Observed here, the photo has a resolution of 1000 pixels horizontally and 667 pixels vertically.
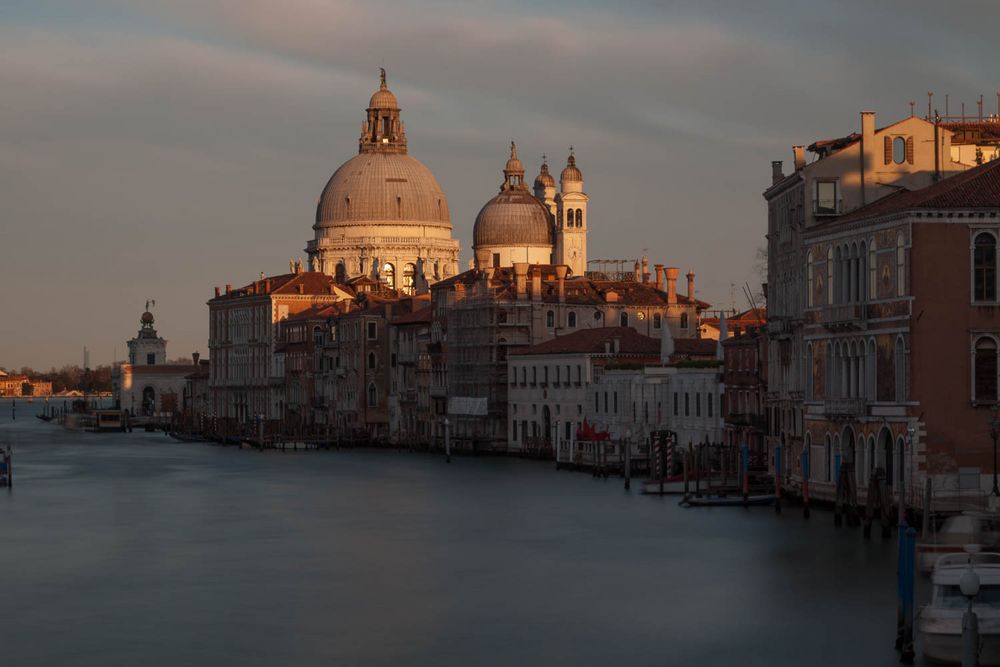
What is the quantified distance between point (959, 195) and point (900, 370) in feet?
9.81

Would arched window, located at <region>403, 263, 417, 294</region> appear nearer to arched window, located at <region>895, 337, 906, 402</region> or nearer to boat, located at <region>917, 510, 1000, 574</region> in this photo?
arched window, located at <region>895, 337, 906, 402</region>

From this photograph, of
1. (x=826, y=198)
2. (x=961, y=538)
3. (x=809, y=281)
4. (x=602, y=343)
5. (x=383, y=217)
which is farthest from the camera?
(x=383, y=217)

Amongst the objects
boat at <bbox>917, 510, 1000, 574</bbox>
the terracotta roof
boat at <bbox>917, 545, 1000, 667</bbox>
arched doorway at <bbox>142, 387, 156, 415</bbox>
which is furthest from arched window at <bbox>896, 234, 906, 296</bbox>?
arched doorway at <bbox>142, 387, 156, 415</bbox>

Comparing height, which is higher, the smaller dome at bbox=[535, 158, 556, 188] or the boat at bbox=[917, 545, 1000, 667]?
the smaller dome at bbox=[535, 158, 556, 188]

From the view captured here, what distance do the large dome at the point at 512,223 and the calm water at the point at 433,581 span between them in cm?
4499

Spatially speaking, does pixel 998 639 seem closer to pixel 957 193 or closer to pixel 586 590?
pixel 586 590

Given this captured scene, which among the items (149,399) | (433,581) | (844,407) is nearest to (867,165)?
(844,407)

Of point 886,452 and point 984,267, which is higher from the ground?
point 984,267

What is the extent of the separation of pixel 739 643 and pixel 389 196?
93019 millimetres

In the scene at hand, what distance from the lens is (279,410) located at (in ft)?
338

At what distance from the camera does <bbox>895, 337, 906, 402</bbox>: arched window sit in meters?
35.5

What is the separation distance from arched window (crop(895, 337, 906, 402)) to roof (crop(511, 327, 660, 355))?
2837 cm

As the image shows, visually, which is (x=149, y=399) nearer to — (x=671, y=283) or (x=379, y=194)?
(x=379, y=194)

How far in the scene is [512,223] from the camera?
3797 inches
